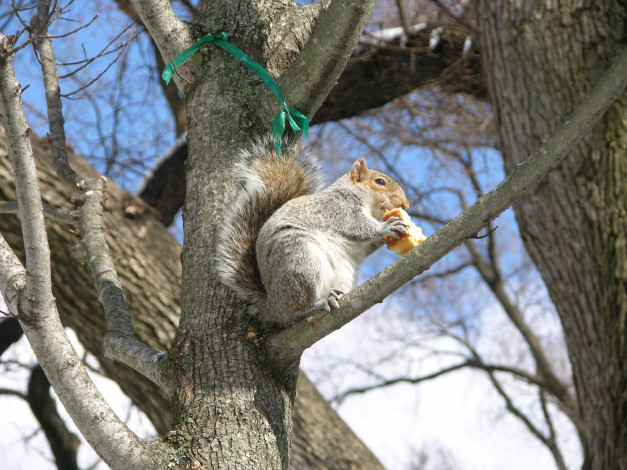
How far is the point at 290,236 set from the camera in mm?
1620

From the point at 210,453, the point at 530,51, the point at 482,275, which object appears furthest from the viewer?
the point at 482,275

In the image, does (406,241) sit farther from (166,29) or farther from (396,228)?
(166,29)

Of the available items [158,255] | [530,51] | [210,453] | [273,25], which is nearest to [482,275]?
[530,51]

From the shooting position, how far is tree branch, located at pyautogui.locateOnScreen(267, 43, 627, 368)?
1.20 metres

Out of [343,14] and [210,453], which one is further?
[343,14]

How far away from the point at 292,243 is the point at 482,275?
16.9 feet

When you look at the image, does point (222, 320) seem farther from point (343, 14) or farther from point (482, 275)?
point (482, 275)

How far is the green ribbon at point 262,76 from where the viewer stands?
170 centimetres

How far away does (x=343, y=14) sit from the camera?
62.8 inches

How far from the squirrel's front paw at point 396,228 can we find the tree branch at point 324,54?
0.38 metres

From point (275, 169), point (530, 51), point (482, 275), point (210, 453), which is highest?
point (482, 275)

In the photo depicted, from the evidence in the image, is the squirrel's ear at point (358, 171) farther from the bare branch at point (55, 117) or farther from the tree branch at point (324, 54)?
the bare branch at point (55, 117)

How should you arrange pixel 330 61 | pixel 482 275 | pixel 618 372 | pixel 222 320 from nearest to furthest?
pixel 222 320 < pixel 330 61 < pixel 618 372 < pixel 482 275

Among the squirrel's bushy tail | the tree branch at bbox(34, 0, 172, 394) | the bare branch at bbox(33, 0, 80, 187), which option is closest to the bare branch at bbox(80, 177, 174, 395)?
the tree branch at bbox(34, 0, 172, 394)
